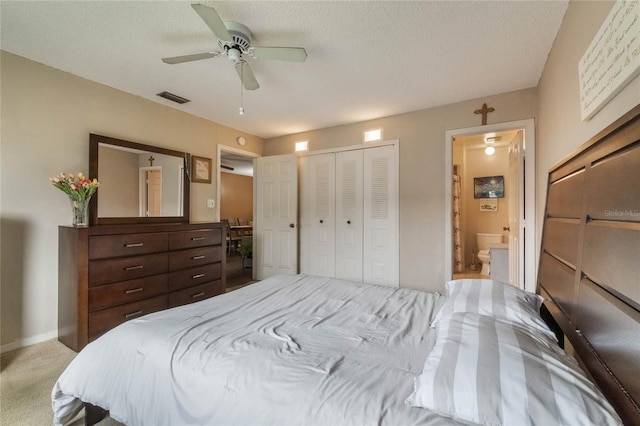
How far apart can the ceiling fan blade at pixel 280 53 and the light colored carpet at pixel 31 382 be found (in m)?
2.45

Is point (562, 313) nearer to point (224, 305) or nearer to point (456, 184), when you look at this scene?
point (224, 305)

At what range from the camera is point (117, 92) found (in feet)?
9.37

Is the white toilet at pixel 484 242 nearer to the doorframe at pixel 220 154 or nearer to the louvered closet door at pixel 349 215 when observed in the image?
the louvered closet door at pixel 349 215

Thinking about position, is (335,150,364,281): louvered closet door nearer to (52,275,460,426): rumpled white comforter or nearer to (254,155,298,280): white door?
(254,155,298,280): white door

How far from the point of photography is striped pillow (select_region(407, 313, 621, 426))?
2.04ft

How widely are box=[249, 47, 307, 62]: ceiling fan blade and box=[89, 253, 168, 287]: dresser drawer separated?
2.16 meters

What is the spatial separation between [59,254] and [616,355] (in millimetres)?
3700

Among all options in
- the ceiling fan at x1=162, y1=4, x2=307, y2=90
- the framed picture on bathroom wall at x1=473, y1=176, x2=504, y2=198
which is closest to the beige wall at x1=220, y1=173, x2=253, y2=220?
the ceiling fan at x1=162, y1=4, x2=307, y2=90

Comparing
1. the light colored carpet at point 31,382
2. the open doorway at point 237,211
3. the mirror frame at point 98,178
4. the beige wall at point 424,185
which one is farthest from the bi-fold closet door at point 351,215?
the light colored carpet at point 31,382

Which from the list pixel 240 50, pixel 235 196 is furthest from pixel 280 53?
pixel 235 196

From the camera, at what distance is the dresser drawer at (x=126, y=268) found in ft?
7.36

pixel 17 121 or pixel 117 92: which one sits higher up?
pixel 117 92

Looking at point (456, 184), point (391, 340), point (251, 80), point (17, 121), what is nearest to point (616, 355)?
point (391, 340)

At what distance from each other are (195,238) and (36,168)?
4.84ft
